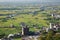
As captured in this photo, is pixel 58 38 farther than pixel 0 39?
No

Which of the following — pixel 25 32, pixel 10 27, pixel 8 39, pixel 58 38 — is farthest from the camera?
pixel 10 27

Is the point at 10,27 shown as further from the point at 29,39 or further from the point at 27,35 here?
the point at 29,39

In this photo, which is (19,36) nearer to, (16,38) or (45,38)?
(16,38)

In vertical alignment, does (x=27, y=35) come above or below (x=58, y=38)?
below

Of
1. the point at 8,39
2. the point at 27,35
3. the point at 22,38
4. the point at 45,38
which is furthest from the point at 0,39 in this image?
the point at 45,38

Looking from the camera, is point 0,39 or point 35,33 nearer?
point 0,39

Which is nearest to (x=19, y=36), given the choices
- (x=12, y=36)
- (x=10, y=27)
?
(x=12, y=36)

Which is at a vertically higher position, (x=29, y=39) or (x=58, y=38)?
(x=58, y=38)

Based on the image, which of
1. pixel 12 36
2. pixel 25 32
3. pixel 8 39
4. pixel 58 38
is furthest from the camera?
pixel 25 32

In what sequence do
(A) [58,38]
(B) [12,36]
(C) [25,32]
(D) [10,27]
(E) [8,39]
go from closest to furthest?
(A) [58,38] → (E) [8,39] → (B) [12,36] → (C) [25,32] → (D) [10,27]
